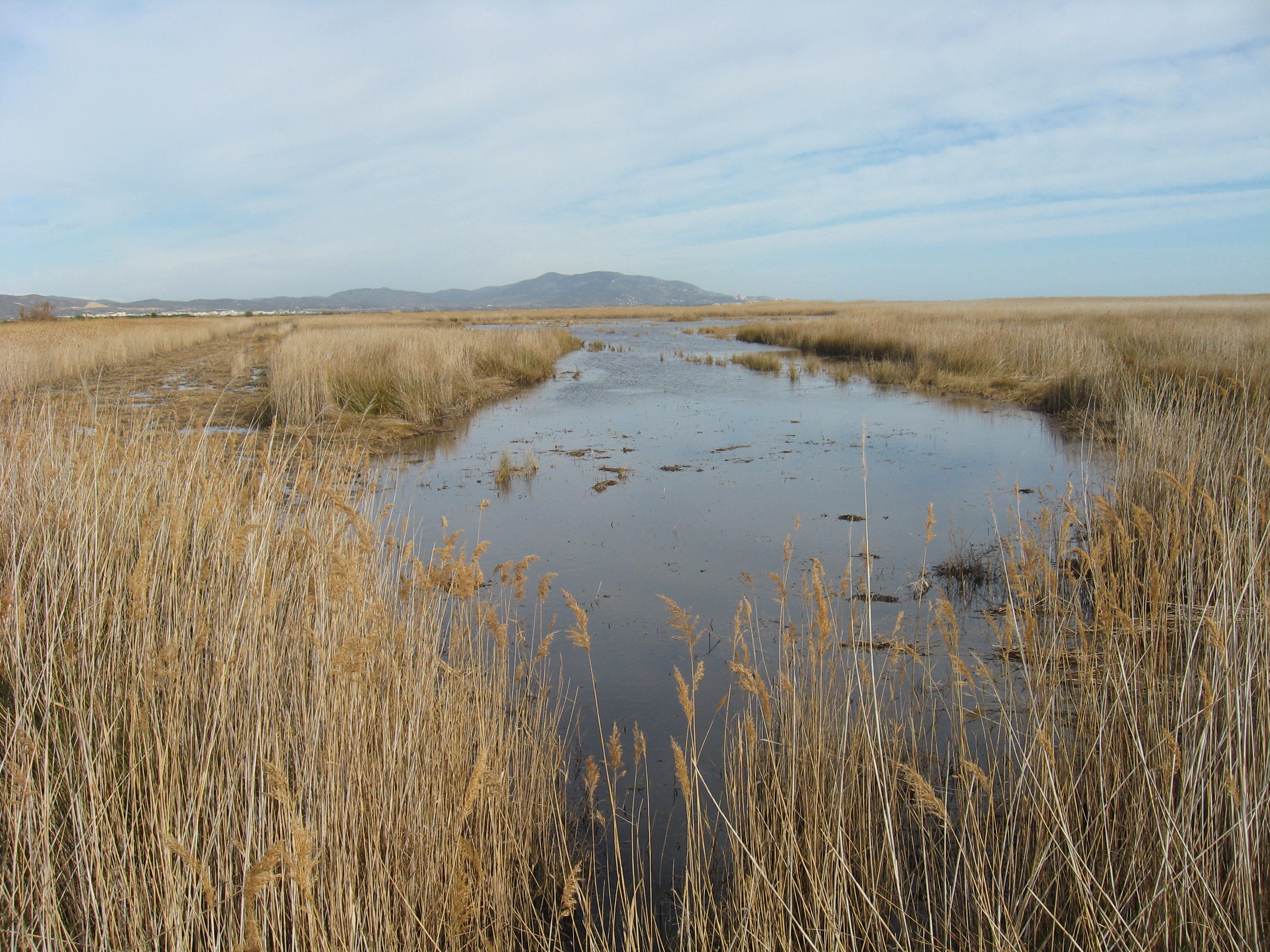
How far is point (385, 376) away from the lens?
12992 millimetres

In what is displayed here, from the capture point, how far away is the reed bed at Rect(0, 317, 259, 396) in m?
12.3

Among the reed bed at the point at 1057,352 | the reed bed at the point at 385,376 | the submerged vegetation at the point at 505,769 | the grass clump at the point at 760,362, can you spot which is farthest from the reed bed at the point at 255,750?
the grass clump at the point at 760,362

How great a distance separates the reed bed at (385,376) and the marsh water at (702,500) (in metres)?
0.88

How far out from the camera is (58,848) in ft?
5.87

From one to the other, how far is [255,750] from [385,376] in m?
11.8

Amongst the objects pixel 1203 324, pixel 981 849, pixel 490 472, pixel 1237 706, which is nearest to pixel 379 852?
pixel 981 849

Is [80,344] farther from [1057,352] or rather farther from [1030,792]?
[1057,352]

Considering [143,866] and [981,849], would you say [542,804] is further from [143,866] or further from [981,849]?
[981,849]

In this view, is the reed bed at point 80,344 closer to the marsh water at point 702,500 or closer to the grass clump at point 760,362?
the marsh water at point 702,500

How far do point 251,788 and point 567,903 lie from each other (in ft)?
2.55

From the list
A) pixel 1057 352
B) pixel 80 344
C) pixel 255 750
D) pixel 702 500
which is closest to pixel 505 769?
pixel 255 750

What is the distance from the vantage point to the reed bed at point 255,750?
165cm

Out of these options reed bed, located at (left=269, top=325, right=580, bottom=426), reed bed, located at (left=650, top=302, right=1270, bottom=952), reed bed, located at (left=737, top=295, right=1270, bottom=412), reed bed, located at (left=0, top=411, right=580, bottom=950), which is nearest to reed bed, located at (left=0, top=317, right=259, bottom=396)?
reed bed, located at (left=269, top=325, right=580, bottom=426)

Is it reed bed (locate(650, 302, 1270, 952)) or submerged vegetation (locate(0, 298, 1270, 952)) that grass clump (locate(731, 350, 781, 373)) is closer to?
reed bed (locate(650, 302, 1270, 952))
